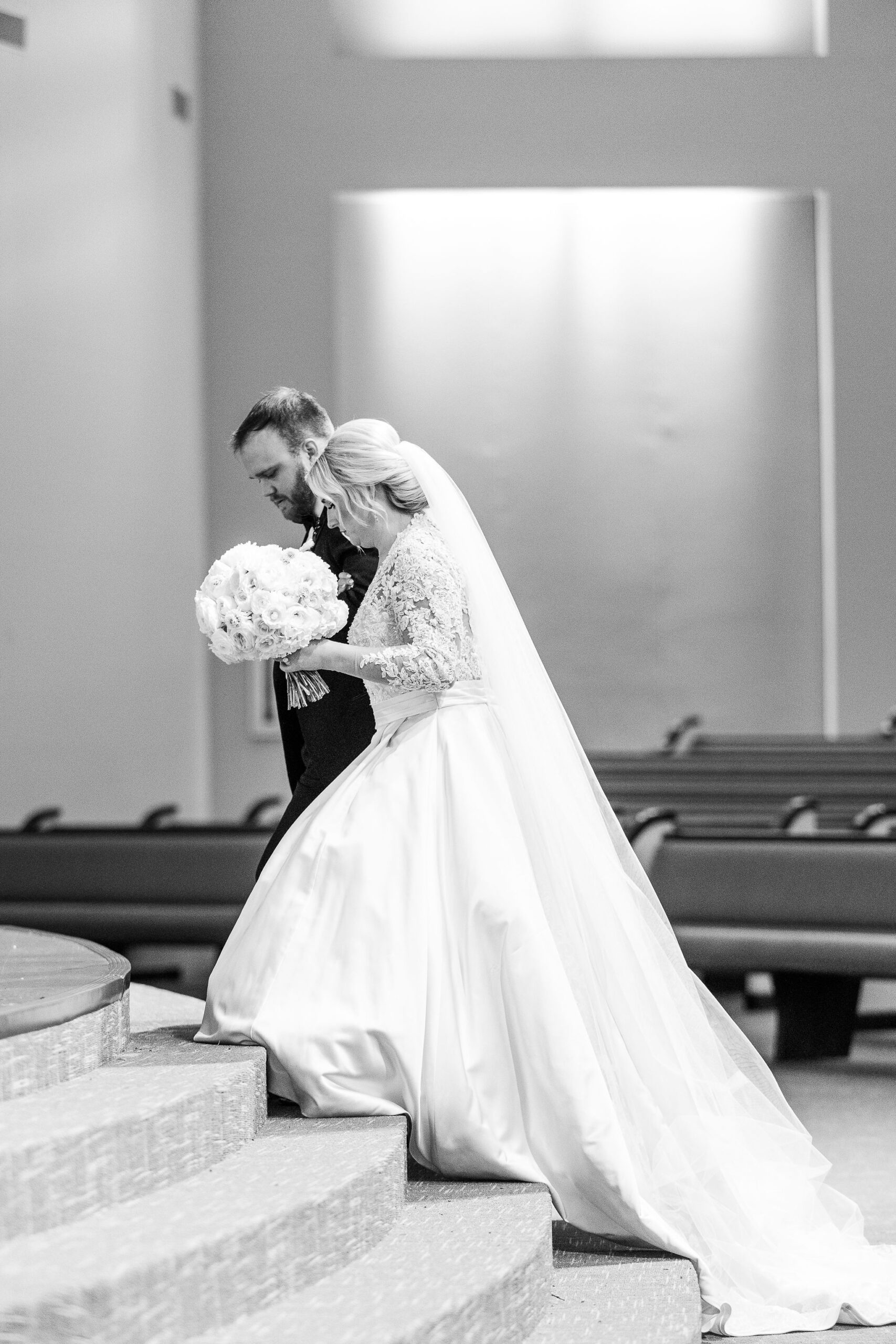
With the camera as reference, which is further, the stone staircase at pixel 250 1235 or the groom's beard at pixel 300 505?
the groom's beard at pixel 300 505

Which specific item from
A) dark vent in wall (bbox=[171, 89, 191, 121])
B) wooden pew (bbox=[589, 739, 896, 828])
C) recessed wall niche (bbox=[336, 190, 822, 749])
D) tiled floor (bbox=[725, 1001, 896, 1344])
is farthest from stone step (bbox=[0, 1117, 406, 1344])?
dark vent in wall (bbox=[171, 89, 191, 121])

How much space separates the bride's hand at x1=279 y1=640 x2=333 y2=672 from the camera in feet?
10.0

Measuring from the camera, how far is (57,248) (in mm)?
7879

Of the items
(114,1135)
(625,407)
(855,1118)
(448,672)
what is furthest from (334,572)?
(625,407)

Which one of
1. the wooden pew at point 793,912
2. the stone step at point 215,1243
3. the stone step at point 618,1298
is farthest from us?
the wooden pew at point 793,912

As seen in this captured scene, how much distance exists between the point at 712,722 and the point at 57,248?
5.16 metres

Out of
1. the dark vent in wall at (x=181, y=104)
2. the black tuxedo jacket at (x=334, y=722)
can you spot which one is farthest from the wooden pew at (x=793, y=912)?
the dark vent in wall at (x=181, y=104)

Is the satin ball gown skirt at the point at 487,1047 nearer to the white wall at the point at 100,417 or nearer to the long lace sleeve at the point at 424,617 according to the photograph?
the long lace sleeve at the point at 424,617

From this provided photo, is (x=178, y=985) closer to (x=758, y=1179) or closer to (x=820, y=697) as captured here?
(x=758, y=1179)

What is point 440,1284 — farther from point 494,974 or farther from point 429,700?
point 429,700

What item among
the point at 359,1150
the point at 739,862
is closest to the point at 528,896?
the point at 359,1150

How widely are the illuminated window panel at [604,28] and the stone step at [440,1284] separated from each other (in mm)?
9361

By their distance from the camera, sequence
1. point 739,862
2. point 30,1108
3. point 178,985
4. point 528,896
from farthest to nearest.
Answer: point 178,985
point 739,862
point 528,896
point 30,1108

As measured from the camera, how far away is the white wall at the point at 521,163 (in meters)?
10.5
